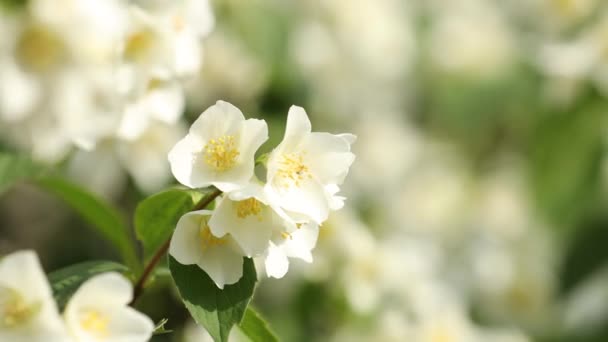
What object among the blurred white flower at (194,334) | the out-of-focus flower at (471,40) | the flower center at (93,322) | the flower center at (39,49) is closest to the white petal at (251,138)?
the flower center at (93,322)

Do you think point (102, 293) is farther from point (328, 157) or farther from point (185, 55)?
point (185, 55)

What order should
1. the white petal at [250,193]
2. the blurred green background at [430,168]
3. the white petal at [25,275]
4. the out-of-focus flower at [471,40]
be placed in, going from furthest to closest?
the out-of-focus flower at [471,40] → the blurred green background at [430,168] → the white petal at [250,193] → the white petal at [25,275]

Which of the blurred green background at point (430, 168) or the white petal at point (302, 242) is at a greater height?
the blurred green background at point (430, 168)

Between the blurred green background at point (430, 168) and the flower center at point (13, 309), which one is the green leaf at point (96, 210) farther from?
the blurred green background at point (430, 168)

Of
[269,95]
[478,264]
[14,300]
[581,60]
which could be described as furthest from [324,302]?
[14,300]

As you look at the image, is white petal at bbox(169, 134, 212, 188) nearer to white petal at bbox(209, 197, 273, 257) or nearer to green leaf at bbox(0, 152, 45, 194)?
white petal at bbox(209, 197, 273, 257)

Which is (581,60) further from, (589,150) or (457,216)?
(457,216)

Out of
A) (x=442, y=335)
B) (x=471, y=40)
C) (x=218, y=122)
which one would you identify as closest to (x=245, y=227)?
(x=218, y=122)
